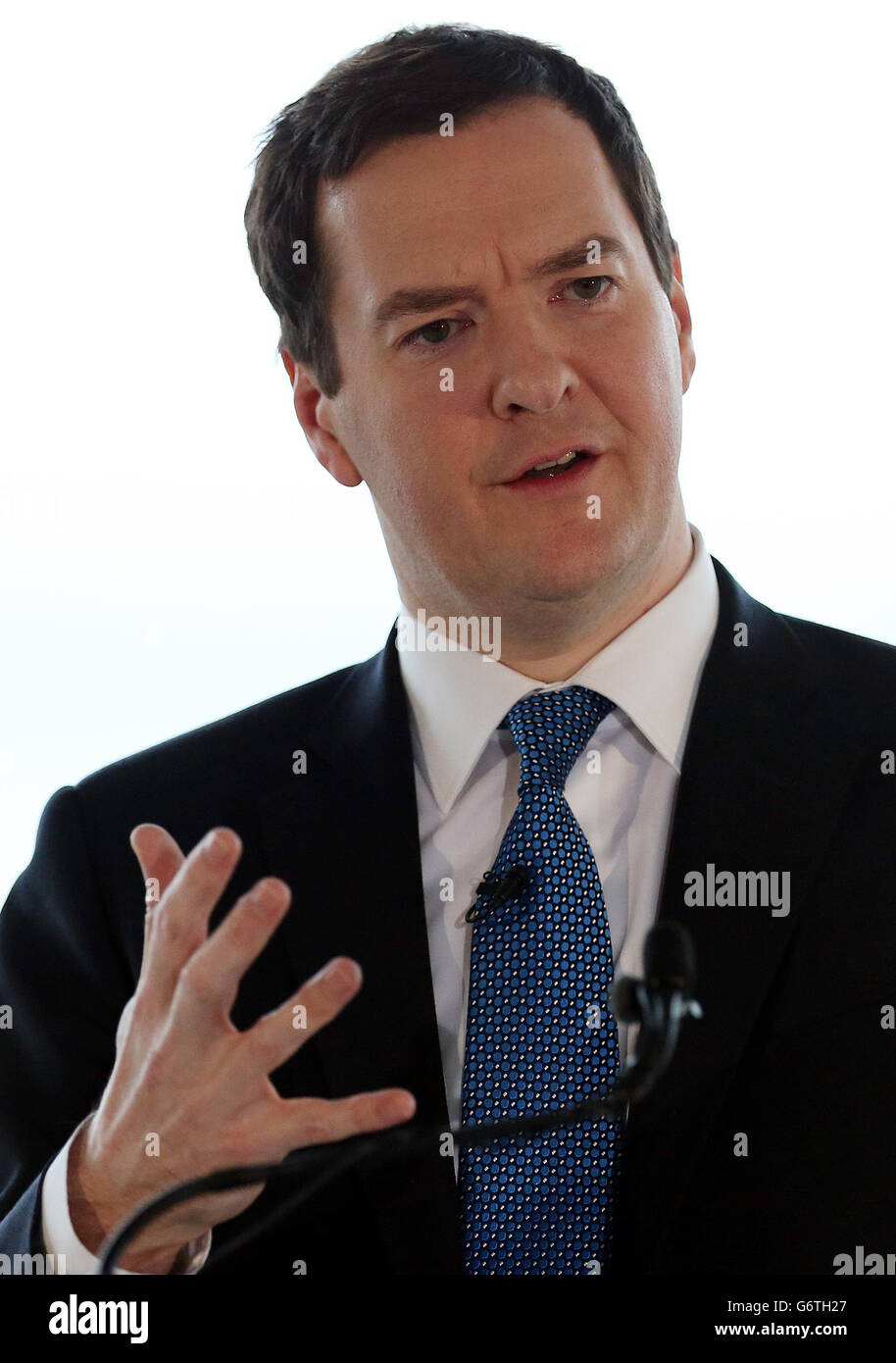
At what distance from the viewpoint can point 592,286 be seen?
1714 millimetres

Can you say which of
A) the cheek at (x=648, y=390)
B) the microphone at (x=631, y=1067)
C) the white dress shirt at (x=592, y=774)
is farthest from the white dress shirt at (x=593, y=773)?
the microphone at (x=631, y=1067)

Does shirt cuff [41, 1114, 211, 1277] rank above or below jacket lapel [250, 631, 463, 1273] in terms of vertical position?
below

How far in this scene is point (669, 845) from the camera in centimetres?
157

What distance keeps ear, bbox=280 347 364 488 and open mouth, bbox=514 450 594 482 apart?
1.20ft

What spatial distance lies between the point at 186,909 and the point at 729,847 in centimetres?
63

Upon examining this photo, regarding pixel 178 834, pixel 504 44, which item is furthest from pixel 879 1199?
pixel 504 44

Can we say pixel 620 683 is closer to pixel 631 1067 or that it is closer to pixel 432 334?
pixel 432 334

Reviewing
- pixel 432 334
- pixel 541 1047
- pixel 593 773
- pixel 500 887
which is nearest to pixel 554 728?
pixel 593 773

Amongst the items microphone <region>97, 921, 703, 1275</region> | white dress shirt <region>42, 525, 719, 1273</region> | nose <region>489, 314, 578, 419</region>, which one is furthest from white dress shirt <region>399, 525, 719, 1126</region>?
microphone <region>97, 921, 703, 1275</region>

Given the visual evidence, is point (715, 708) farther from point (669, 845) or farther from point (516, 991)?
point (516, 991)

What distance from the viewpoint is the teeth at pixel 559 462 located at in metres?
1.65

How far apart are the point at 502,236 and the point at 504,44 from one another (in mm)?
319

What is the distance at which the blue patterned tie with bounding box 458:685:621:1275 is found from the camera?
4.84ft

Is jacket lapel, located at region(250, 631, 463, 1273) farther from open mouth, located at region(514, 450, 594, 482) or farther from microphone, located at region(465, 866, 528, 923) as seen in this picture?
open mouth, located at region(514, 450, 594, 482)
